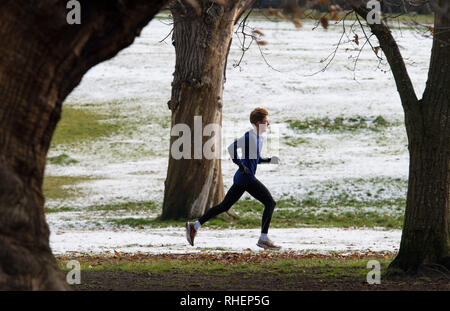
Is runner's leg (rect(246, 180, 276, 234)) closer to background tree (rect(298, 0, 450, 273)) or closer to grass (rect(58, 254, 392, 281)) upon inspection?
grass (rect(58, 254, 392, 281))

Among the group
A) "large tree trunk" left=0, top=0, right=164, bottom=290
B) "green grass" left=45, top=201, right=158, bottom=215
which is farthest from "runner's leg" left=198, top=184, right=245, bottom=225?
"green grass" left=45, top=201, right=158, bottom=215

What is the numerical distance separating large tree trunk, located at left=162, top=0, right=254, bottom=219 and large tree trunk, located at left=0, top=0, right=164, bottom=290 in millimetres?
9998

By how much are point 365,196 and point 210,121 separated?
18.7ft

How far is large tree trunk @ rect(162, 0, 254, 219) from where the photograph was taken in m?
15.4

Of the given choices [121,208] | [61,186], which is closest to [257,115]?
[121,208]

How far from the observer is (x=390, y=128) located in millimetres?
30109

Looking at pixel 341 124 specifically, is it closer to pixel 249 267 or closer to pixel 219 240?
pixel 219 240

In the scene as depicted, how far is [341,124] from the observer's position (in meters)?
31.1

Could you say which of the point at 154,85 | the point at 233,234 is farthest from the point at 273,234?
the point at 154,85

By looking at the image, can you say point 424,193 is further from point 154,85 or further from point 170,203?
point 154,85

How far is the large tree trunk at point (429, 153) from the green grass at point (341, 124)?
22.6 m

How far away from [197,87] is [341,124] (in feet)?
53.9

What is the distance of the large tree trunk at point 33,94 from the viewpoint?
500cm

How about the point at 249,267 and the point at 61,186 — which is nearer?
the point at 249,267
